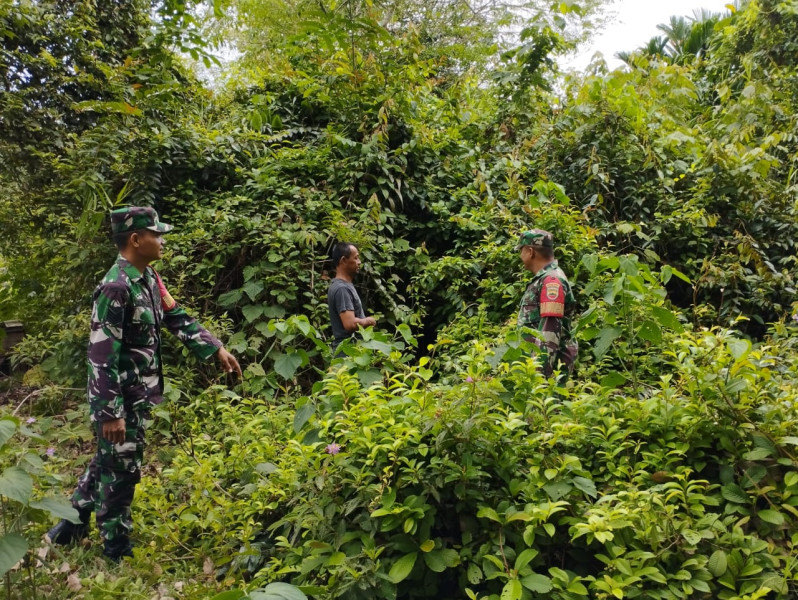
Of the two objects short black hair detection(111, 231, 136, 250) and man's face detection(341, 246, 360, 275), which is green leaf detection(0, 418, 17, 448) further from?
man's face detection(341, 246, 360, 275)

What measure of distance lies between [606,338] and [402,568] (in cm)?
138

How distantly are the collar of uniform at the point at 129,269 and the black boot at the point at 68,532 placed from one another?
A: 1256 millimetres

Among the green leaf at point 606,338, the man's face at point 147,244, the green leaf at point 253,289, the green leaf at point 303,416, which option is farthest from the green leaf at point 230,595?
the green leaf at point 253,289

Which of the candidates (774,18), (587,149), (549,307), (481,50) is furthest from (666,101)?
(481,50)

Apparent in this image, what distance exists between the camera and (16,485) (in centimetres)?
160

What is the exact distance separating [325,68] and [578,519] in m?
6.34

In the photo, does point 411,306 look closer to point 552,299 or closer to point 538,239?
point 538,239

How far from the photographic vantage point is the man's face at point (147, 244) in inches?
114

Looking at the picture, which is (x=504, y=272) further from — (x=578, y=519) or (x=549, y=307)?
(x=578, y=519)

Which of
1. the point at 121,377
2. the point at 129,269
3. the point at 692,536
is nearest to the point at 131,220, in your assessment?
the point at 129,269

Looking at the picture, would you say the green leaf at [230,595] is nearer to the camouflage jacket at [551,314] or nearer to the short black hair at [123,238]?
the short black hair at [123,238]

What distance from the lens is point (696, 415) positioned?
6.79 feet

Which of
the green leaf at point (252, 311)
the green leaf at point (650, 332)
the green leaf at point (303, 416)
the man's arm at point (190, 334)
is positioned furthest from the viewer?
the green leaf at point (252, 311)

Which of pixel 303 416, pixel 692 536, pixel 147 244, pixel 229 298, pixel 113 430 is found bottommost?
pixel 692 536
